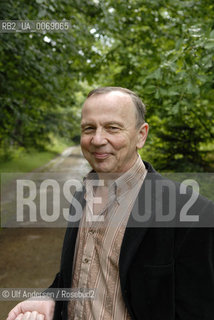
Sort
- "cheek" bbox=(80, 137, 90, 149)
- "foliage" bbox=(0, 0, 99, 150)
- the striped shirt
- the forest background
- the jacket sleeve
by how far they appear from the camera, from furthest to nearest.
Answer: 1. "foliage" bbox=(0, 0, 99, 150)
2. the forest background
3. "cheek" bbox=(80, 137, 90, 149)
4. the striped shirt
5. the jacket sleeve

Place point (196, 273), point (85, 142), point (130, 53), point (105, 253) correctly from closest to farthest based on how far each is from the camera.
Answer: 1. point (196, 273)
2. point (105, 253)
3. point (85, 142)
4. point (130, 53)

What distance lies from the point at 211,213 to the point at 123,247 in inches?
15.0

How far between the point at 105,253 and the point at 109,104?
660 mm

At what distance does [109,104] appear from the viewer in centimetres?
123

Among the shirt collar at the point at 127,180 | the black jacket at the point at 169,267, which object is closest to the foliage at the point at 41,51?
the shirt collar at the point at 127,180

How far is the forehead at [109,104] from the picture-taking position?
123 cm

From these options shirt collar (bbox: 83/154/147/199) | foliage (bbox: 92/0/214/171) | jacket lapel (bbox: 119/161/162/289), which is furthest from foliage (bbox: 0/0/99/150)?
jacket lapel (bbox: 119/161/162/289)

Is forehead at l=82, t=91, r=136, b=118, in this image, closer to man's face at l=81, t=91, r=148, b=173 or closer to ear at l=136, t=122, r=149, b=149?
man's face at l=81, t=91, r=148, b=173

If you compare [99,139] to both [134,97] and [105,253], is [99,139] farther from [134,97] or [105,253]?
[105,253]

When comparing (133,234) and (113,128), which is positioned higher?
(113,128)

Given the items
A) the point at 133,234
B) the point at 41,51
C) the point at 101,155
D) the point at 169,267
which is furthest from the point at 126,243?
the point at 41,51

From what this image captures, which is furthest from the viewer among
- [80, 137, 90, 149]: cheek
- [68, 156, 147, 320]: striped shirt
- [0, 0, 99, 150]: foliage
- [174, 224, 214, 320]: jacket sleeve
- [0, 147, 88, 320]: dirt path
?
[0, 0, 99, 150]: foliage

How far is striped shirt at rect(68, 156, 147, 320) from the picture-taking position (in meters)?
1.20

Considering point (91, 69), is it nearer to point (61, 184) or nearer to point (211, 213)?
point (211, 213)
